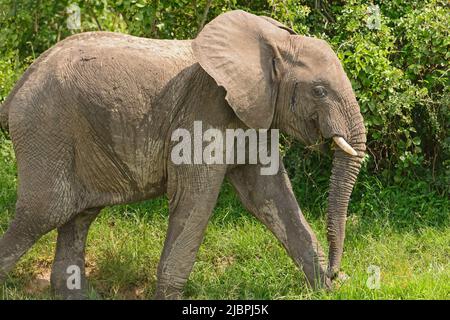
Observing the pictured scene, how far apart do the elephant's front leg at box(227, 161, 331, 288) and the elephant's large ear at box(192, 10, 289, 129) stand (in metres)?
0.46

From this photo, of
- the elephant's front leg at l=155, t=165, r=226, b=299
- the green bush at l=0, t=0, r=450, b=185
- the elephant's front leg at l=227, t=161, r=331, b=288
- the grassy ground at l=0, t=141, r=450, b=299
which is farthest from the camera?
the green bush at l=0, t=0, r=450, b=185

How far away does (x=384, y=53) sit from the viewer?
691 cm

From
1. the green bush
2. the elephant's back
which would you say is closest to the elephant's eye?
the elephant's back

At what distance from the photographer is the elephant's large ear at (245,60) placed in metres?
5.36

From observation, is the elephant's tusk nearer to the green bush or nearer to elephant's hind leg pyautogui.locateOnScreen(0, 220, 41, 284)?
the green bush

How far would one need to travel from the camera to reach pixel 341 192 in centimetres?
554

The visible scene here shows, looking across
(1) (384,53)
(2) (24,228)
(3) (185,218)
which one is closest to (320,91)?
(3) (185,218)

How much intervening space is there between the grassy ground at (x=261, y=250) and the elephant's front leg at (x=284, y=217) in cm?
17

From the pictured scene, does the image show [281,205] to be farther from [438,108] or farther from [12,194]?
[12,194]

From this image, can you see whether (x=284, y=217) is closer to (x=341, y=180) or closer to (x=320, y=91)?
(x=341, y=180)

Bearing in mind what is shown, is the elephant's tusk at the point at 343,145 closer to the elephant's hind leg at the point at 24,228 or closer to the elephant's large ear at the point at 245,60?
the elephant's large ear at the point at 245,60

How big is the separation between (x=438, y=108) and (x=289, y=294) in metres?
Answer: 2.08

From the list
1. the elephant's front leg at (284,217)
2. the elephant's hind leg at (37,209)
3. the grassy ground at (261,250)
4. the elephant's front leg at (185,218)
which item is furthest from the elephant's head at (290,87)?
the elephant's hind leg at (37,209)

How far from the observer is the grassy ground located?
6.00m
